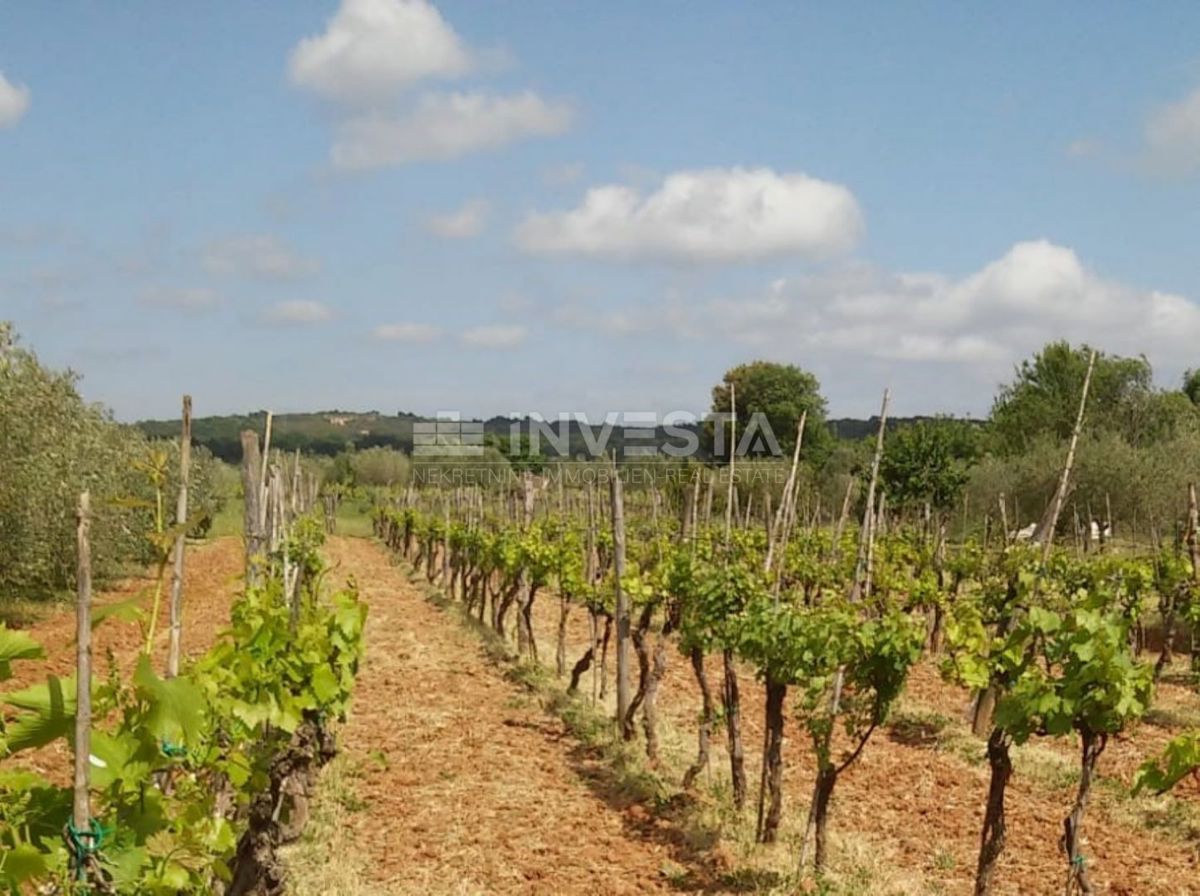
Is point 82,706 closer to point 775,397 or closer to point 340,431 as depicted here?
point 775,397

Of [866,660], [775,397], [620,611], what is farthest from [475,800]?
[775,397]

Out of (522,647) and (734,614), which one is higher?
(734,614)

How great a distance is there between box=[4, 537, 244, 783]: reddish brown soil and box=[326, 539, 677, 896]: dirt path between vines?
7.08ft

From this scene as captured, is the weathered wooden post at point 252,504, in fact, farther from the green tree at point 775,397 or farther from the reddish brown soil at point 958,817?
the green tree at point 775,397

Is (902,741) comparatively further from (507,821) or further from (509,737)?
(507,821)

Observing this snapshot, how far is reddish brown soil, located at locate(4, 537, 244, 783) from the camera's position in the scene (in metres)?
8.02

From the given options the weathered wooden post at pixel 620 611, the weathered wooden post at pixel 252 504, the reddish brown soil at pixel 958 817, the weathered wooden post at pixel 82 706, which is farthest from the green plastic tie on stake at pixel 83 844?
the weathered wooden post at pixel 620 611

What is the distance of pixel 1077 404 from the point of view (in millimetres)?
38969

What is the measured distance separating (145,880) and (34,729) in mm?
516

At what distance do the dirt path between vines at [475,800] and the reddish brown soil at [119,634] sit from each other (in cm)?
216

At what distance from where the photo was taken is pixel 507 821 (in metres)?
7.80

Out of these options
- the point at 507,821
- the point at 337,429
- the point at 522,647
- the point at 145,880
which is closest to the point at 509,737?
the point at 507,821

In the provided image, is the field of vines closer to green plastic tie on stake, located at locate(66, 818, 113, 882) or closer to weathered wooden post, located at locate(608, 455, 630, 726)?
weathered wooden post, located at locate(608, 455, 630, 726)

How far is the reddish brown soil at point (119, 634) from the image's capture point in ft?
26.3
